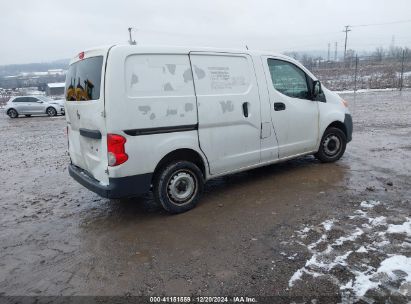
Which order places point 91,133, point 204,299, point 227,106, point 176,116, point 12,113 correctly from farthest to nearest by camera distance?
point 12,113 < point 227,106 < point 176,116 < point 91,133 < point 204,299

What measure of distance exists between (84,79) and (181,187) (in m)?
1.90

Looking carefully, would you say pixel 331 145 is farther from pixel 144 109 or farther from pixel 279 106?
pixel 144 109

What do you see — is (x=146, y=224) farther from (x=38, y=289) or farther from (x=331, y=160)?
(x=331, y=160)

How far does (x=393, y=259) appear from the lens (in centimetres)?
326

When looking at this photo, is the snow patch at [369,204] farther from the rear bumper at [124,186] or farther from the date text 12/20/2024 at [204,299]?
the rear bumper at [124,186]

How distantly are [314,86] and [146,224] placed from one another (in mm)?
3733

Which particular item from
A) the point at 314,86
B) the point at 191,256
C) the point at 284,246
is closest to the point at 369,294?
the point at 284,246

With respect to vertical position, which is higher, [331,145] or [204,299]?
[331,145]

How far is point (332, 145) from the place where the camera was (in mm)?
6562

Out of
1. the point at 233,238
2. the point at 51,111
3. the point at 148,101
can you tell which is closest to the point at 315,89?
the point at 148,101

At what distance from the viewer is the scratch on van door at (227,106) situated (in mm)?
4780

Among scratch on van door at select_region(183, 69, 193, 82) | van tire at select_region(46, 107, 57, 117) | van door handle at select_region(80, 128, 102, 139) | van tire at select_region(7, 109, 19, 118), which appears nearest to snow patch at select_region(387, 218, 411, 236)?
scratch on van door at select_region(183, 69, 193, 82)

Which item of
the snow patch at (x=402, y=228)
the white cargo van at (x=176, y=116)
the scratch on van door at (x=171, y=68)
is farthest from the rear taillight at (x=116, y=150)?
the snow patch at (x=402, y=228)

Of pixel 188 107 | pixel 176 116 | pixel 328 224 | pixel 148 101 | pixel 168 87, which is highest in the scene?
pixel 168 87
